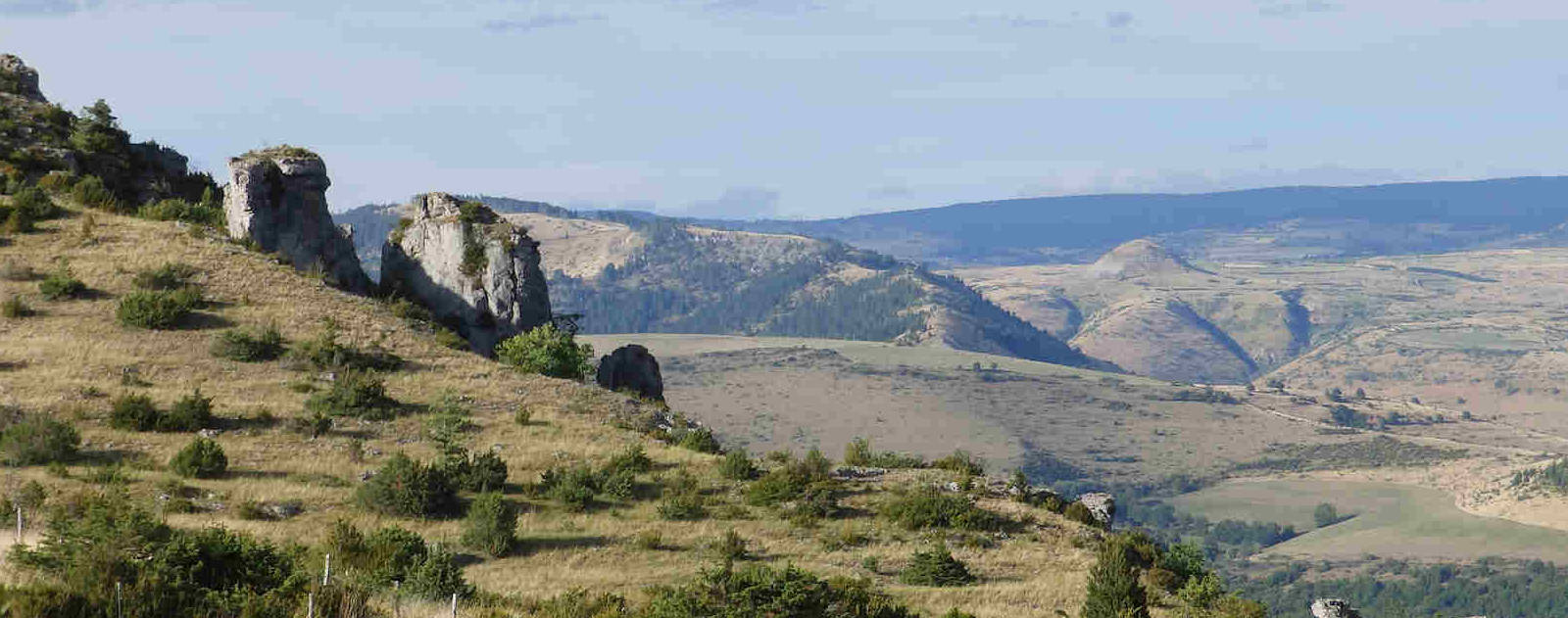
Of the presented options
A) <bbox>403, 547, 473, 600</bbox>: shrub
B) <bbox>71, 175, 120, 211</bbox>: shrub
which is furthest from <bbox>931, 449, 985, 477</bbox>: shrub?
<bbox>71, 175, 120, 211</bbox>: shrub

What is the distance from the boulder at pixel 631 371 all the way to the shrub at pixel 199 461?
33.5 meters

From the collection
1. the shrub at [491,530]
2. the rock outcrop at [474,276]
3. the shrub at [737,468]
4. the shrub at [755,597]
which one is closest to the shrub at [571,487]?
the shrub at [491,530]

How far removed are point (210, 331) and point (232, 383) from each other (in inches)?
212

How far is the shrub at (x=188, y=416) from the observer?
149 ft

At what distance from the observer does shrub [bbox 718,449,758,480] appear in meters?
49.3

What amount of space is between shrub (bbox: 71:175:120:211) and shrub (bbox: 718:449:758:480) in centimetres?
3644

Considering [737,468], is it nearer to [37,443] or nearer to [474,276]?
[37,443]

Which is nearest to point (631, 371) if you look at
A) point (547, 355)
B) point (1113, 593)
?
point (547, 355)

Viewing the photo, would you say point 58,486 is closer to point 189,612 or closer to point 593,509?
point 593,509

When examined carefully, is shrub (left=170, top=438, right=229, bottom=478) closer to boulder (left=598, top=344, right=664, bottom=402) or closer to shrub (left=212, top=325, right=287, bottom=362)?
shrub (left=212, top=325, right=287, bottom=362)

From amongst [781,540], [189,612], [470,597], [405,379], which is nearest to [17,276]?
[405,379]

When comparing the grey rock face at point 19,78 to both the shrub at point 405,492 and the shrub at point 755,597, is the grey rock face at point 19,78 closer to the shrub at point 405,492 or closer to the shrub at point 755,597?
the shrub at point 405,492

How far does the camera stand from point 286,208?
232 ft

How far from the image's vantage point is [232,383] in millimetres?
51312
